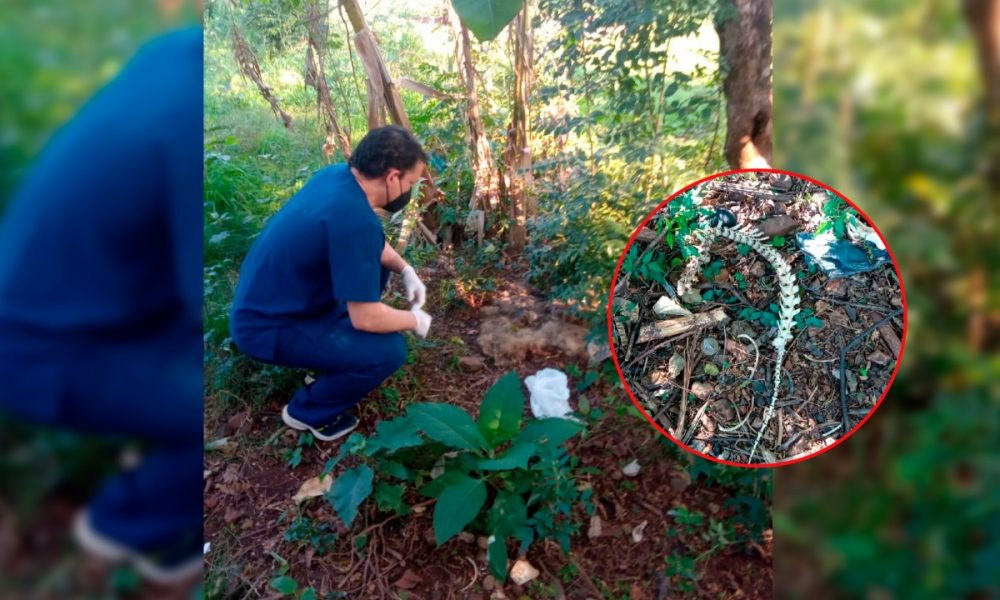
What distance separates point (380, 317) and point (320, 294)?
17 cm

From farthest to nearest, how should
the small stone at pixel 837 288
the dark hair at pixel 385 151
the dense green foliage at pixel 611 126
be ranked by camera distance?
the dark hair at pixel 385 151 → the dense green foliage at pixel 611 126 → the small stone at pixel 837 288

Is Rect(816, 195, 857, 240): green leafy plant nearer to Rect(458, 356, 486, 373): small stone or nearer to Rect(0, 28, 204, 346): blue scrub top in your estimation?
Rect(458, 356, 486, 373): small stone

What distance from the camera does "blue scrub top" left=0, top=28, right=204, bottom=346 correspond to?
832 mm

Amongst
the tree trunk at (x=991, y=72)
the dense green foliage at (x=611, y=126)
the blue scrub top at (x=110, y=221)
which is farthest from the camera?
the dense green foliage at (x=611, y=126)

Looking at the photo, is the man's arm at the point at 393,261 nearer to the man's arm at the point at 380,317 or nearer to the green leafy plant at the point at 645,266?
the man's arm at the point at 380,317

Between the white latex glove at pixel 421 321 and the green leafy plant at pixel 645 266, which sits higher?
the green leafy plant at pixel 645 266

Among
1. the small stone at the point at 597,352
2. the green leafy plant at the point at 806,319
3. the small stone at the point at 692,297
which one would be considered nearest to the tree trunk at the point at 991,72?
the green leafy plant at the point at 806,319

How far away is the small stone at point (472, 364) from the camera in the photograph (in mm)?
1656

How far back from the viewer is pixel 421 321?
1639 millimetres

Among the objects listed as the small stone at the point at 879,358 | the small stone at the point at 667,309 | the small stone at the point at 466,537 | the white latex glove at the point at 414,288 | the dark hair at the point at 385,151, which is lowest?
the small stone at the point at 466,537

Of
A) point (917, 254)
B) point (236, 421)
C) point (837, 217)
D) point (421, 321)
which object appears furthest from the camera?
point (236, 421)

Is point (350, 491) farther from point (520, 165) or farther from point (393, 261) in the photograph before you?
point (520, 165)

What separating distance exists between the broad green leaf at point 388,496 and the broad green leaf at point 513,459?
0.22 meters

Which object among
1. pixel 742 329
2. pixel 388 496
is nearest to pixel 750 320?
pixel 742 329
